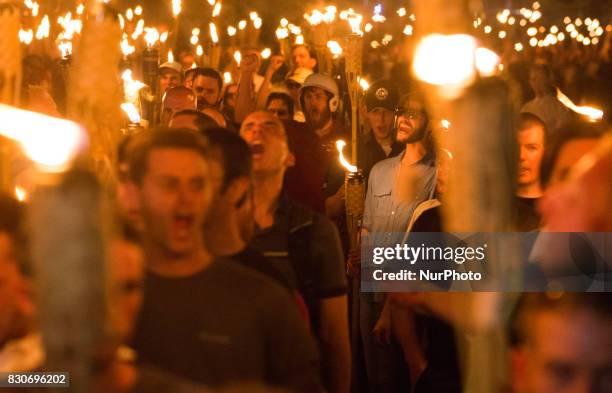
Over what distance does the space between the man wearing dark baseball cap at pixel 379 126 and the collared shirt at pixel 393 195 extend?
1.07m

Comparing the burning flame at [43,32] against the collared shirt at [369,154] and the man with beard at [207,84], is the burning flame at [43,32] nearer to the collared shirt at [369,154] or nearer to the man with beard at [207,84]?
the man with beard at [207,84]

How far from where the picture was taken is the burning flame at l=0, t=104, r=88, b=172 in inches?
81.4

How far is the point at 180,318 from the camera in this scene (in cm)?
263

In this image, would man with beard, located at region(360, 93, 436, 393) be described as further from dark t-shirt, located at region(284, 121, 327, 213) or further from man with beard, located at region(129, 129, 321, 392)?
man with beard, located at region(129, 129, 321, 392)

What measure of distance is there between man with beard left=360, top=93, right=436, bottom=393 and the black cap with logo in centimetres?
129

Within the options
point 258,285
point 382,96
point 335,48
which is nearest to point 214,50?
point 335,48

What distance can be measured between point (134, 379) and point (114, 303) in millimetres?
303

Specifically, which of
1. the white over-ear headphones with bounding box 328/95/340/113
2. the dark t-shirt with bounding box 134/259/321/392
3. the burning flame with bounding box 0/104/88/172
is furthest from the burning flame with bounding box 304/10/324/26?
the burning flame with bounding box 0/104/88/172

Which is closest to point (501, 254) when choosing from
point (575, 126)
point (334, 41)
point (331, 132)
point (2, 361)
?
point (2, 361)

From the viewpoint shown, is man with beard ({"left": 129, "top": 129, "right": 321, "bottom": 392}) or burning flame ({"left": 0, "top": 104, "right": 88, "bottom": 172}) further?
man with beard ({"left": 129, "top": 129, "right": 321, "bottom": 392})

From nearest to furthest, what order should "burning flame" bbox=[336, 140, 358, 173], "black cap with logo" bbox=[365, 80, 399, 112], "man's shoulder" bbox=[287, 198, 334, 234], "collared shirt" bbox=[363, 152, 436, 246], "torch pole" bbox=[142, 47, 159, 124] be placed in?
"man's shoulder" bbox=[287, 198, 334, 234] < "collared shirt" bbox=[363, 152, 436, 246] < "burning flame" bbox=[336, 140, 358, 173] < "black cap with logo" bbox=[365, 80, 399, 112] < "torch pole" bbox=[142, 47, 159, 124]

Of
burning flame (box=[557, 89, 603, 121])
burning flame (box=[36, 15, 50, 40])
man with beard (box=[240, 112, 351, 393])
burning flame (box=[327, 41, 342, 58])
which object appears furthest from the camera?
burning flame (box=[327, 41, 342, 58])

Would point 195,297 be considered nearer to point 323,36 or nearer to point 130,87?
point 130,87

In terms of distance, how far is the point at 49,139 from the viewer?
2.16m
